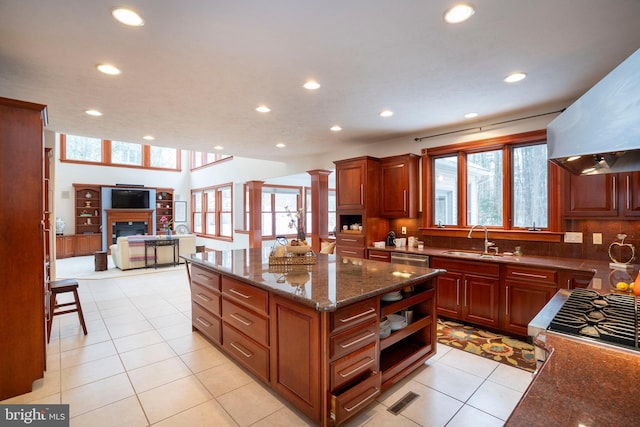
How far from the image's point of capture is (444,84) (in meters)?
2.83

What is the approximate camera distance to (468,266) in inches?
140

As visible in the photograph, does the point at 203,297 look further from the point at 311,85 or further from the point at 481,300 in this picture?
the point at 481,300

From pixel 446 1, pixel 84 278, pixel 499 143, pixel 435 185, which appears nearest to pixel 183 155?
pixel 84 278

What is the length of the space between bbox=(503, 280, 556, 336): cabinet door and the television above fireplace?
11225 mm

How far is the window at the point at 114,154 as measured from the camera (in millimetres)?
9844

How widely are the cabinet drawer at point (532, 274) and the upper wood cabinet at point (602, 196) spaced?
0.73 metres

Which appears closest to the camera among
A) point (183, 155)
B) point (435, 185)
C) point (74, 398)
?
point (74, 398)

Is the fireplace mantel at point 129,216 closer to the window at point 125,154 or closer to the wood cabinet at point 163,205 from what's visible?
the wood cabinet at point 163,205

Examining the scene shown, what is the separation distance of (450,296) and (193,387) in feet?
9.70

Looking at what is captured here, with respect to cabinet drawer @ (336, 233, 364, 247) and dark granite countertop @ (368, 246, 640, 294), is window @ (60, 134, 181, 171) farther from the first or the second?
dark granite countertop @ (368, 246, 640, 294)

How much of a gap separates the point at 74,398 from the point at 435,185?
14.9 ft

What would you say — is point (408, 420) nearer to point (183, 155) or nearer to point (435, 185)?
point (435, 185)

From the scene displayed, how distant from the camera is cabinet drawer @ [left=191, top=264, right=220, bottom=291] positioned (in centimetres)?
290

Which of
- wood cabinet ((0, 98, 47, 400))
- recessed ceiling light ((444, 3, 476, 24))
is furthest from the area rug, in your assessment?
wood cabinet ((0, 98, 47, 400))
